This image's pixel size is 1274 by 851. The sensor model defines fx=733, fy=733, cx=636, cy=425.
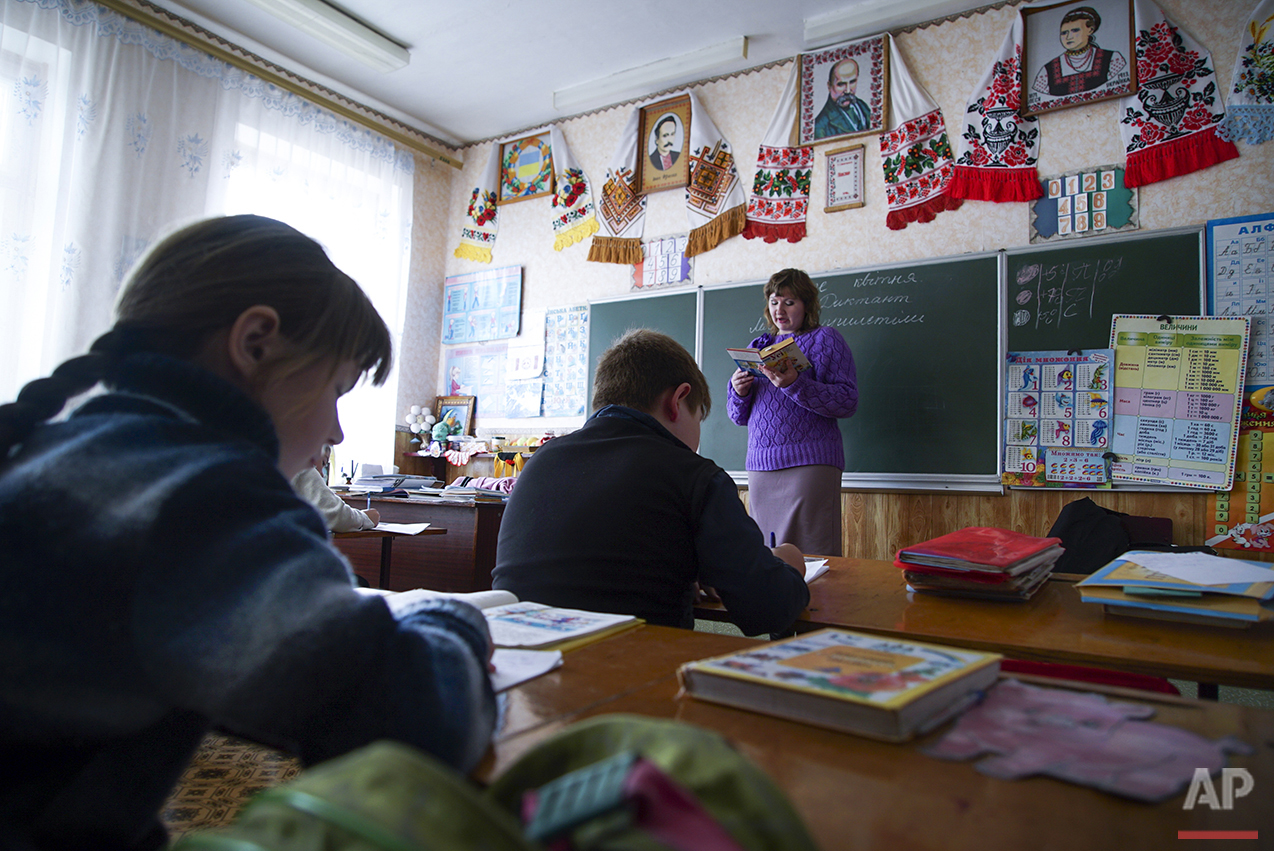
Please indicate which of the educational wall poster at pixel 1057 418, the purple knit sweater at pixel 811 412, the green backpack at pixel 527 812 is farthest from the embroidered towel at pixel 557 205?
the green backpack at pixel 527 812

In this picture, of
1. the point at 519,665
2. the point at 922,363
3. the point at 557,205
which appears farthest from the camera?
the point at 557,205

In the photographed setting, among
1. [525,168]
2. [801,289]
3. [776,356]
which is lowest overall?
[776,356]

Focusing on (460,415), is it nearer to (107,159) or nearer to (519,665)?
(107,159)

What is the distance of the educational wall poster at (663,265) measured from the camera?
4.22m

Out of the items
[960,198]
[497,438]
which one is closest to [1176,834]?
[960,198]

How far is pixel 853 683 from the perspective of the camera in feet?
2.02

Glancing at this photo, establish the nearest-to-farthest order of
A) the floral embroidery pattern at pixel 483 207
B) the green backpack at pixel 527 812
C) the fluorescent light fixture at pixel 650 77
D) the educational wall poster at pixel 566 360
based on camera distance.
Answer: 1. the green backpack at pixel 527 812
2. the fluorescent light fixture at pixel 650 77
3. the educational wall poster at pixel 566 360
4. the floral embroidery pattern at pixel 483 207

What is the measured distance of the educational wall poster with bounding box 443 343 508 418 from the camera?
4.86 metres

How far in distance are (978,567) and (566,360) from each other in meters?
3.59

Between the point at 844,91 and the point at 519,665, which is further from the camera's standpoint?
the point at 844,91

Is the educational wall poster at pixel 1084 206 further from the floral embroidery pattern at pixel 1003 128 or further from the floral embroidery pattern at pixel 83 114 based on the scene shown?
the floral embroidery pattern at pixel 83 114

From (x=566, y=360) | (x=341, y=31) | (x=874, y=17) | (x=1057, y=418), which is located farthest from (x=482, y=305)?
(x=1057, y=418)

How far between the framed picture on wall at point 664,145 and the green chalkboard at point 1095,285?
1.87 m

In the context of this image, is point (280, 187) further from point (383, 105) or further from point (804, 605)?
point (804, 605)
